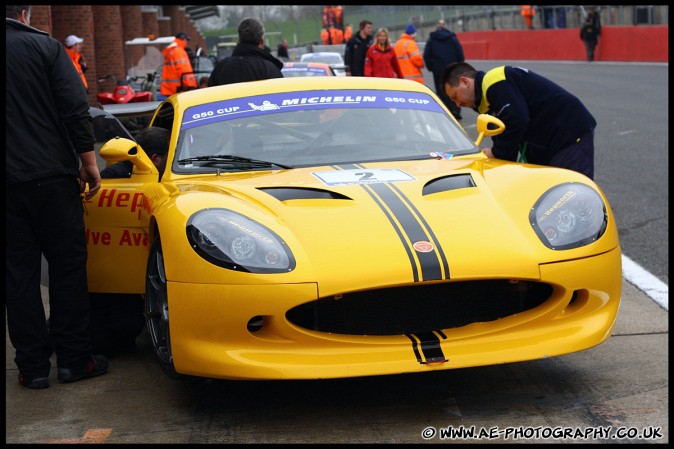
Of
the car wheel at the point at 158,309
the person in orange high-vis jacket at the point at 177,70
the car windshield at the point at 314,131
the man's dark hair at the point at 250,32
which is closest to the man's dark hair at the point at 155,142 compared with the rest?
the car windshield at the point at 314,131

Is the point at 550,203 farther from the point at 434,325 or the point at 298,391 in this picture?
the point at 298,391

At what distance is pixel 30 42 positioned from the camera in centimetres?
493

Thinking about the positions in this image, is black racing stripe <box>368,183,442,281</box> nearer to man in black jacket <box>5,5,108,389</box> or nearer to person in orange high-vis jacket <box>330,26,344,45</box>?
man in black jacket <box>5,5,108,389</box>

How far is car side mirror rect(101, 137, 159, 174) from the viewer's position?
526 cm

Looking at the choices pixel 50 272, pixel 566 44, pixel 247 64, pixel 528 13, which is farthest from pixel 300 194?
pixel 528 13

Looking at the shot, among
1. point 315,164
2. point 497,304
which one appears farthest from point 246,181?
point 497,304

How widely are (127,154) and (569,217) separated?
2.05m

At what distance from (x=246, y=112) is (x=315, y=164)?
1.91ft

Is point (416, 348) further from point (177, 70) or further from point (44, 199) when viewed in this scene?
point (177, 70)

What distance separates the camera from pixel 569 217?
4594mm

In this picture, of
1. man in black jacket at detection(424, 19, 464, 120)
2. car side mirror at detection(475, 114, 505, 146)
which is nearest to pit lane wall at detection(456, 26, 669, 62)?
man in black jacket at detection(424, 19, 464, 120)

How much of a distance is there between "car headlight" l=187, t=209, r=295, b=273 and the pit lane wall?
83.6 ft

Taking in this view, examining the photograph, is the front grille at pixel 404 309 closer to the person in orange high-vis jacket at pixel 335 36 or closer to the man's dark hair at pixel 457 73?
the man's dark hair at pixel 457 73

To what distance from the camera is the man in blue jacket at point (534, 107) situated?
6.22 meters
